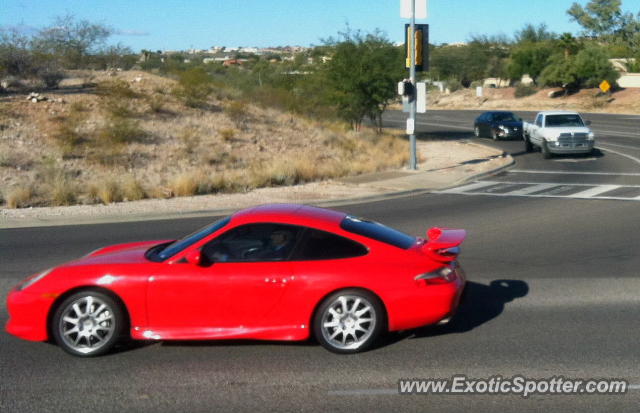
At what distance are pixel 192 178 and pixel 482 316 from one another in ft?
47.6

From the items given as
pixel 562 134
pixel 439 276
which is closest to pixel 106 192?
pixel 439 276

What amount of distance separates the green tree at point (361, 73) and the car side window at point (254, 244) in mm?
33284

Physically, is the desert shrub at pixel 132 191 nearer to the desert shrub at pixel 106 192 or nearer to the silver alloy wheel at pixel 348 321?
the desert shrub at pixel 106 192

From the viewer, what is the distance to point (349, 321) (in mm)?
7164

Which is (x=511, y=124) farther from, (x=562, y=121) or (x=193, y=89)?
(x=193, y=89)

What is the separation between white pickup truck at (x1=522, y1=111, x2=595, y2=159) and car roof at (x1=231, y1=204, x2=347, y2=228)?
2453cm

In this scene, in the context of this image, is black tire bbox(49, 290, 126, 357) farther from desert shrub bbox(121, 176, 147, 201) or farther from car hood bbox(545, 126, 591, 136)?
car hood bbox(545, 126, 591, 136)

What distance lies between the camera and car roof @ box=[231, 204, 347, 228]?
7.46m

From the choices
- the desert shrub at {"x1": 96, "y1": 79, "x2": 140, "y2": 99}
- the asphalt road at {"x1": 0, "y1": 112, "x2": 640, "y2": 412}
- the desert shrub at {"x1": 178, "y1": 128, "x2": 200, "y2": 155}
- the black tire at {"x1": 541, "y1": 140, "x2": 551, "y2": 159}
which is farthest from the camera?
the desert shrub at {"x1": 96, "y1": 79, "x2": 140, "y2": 99}

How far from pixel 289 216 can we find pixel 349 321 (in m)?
1.15

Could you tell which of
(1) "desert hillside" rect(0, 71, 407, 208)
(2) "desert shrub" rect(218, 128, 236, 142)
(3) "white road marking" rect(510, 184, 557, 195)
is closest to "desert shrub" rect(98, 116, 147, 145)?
(1) "desert hillside" rect(0, 71, 407, 208)

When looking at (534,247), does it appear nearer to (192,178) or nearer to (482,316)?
(482,316)

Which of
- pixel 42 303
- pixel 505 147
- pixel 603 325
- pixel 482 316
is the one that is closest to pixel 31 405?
pixel 42 303

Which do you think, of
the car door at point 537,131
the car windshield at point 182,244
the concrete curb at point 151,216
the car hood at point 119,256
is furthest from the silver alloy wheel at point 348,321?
the car door at point 537,131
